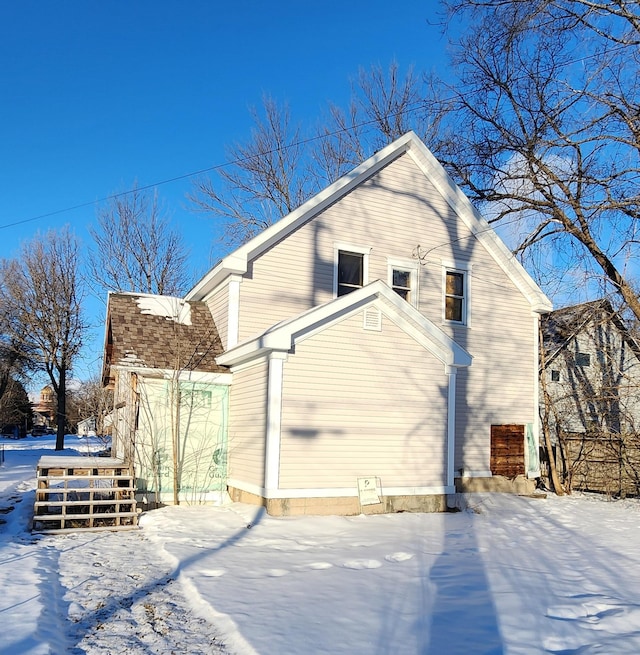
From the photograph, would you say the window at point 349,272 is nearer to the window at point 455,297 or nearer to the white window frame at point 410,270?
the white window frame at point 410,270

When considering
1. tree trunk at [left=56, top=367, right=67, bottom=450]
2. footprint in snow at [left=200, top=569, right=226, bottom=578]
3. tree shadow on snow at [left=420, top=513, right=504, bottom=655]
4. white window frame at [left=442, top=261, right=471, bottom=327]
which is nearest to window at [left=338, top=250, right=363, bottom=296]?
white window frame at [left=442, top=261, right=471, bottom=327]

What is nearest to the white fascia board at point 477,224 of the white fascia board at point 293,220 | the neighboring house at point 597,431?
the white fascia board at point 293,220

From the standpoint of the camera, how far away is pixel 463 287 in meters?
15.3

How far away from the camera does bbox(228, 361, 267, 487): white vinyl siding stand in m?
10.9

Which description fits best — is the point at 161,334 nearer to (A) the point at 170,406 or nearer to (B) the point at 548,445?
(A) the point at 170,406

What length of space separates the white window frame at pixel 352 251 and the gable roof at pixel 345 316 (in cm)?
224

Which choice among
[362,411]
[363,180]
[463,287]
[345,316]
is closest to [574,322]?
[463,287]

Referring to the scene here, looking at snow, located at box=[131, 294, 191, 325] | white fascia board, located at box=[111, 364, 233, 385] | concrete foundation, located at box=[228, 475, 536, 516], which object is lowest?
concrete foundation, located at box=[228, 475, 536, 516]

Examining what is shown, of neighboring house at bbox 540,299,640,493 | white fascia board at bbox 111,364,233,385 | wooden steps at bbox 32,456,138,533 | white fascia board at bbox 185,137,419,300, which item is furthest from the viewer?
neighboring house at bbox 540,299,640,493

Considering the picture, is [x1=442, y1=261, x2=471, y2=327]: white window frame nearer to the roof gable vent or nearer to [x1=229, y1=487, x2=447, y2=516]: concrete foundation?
the roof gable vent

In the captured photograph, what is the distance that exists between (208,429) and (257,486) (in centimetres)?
208

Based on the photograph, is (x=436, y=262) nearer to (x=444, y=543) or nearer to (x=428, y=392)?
(x=428, y=392)

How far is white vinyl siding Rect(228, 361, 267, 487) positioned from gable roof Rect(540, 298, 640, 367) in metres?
9.42

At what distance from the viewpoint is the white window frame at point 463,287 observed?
48.8ft
